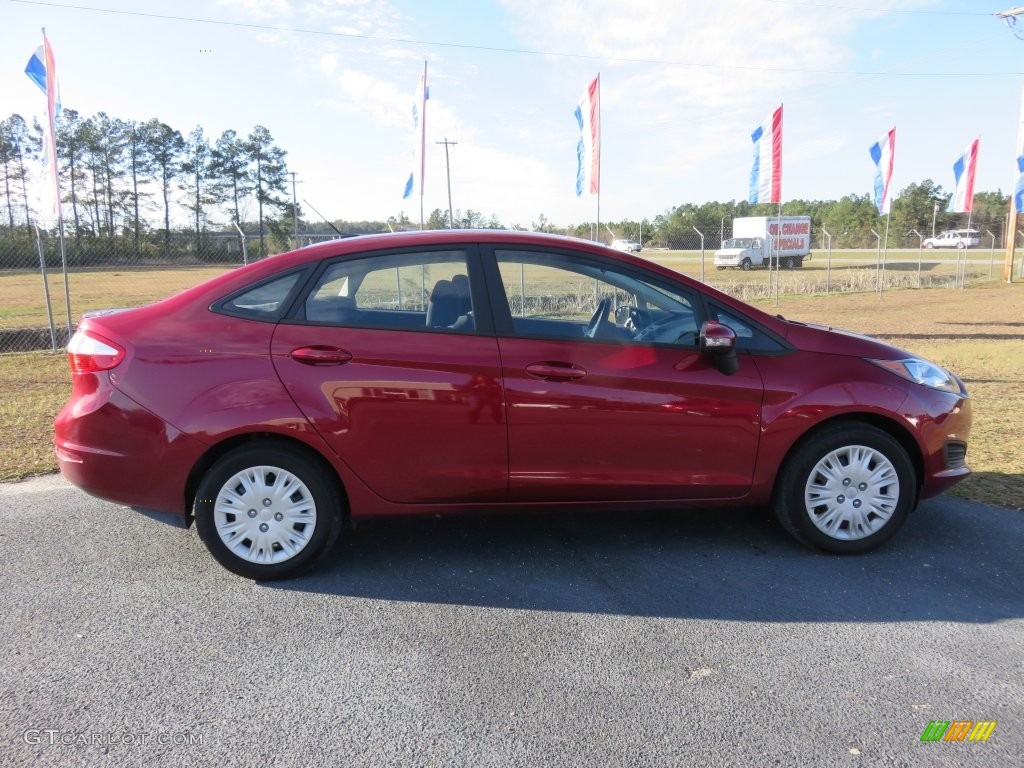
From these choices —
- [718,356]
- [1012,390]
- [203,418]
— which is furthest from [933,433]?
[1012,390]

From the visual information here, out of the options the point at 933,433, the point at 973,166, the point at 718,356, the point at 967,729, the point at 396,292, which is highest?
the point at 973,166

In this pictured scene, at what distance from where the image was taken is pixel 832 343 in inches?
155

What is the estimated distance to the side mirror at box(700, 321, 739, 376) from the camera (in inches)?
143

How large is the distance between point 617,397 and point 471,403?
28.6 inches

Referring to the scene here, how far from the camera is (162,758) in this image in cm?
236

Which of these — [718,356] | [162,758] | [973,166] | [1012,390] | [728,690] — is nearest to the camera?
[162,758]

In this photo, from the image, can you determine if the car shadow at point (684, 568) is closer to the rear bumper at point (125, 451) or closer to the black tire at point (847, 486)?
the black tire at point (847, 486)

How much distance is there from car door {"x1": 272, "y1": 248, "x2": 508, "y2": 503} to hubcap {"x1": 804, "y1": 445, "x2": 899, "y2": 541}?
5.44 ft

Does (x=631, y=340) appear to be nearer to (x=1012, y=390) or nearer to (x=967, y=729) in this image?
(x=967, y=729)

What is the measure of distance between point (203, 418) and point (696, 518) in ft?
9.41

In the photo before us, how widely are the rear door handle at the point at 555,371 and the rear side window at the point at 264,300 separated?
49.1 inches

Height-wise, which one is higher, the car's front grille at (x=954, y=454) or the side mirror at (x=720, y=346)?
the side mirror at (x=720, y=346)

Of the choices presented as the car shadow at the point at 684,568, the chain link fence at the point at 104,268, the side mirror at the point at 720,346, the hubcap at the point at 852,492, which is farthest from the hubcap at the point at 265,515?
the chain link fence at the point at 104,268

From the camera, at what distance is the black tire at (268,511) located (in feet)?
11.6
